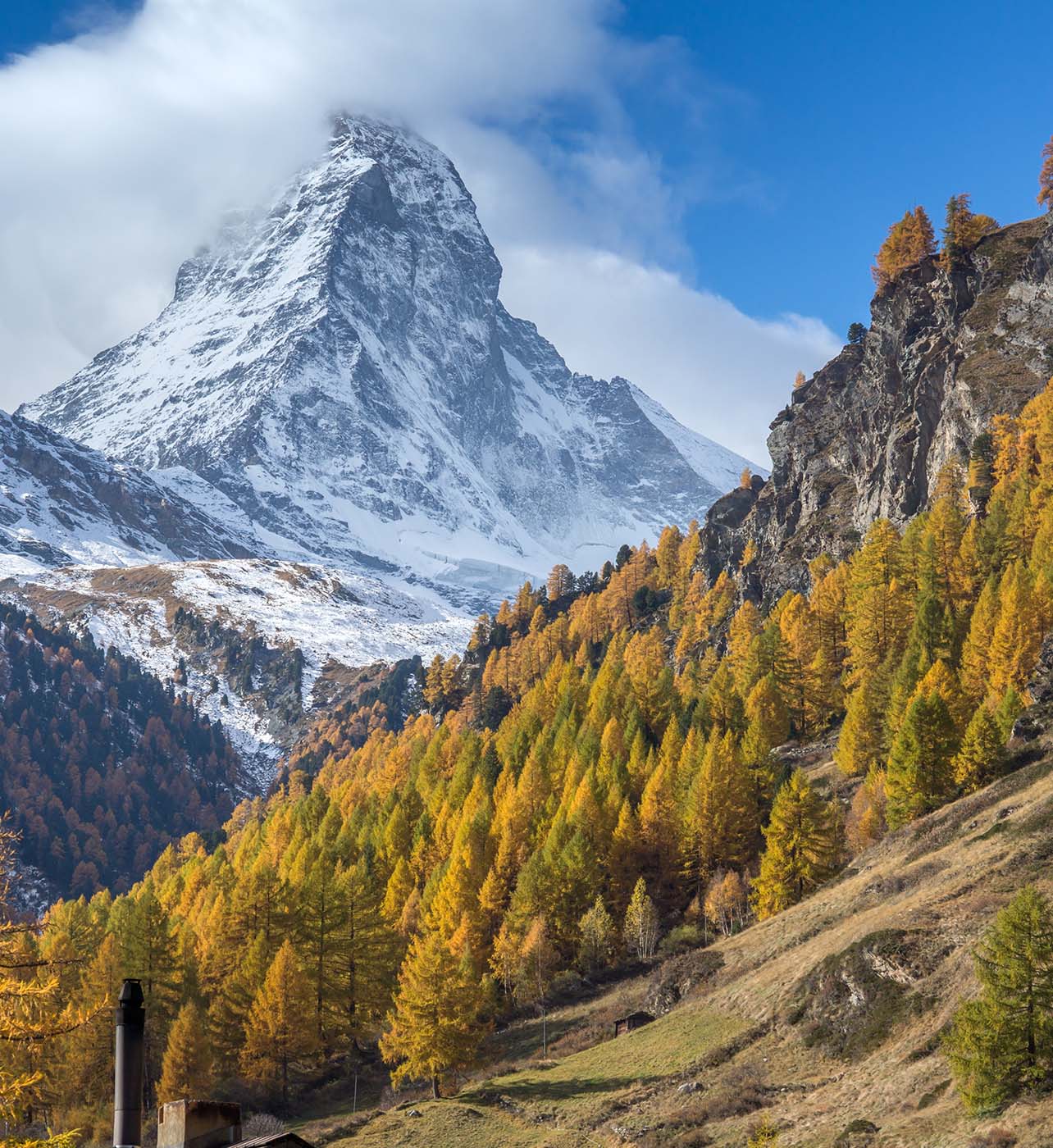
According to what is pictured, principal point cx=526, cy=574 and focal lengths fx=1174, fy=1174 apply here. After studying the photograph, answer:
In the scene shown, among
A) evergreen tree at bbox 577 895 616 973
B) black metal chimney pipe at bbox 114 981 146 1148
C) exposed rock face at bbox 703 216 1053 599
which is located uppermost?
exposed rock face at bbox 703 216 1053 599

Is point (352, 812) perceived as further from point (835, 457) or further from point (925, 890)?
point (835, 457)

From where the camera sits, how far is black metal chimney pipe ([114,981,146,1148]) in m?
12.7

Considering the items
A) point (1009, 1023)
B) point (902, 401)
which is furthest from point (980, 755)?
point (902, 401)

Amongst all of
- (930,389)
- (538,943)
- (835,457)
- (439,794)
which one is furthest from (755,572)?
(538,943)

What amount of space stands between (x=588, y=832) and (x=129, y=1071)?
71534 mm

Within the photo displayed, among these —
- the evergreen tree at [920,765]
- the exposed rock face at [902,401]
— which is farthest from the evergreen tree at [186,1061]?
the exposed rock face at [902,401]

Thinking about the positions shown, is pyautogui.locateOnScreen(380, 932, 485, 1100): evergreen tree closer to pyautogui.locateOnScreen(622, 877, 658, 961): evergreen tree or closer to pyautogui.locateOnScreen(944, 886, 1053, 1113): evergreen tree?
pyautogui.locateOnScreen(622, 877, 658, 961): evergreen tree

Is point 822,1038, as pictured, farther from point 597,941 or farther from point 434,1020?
point 597,941

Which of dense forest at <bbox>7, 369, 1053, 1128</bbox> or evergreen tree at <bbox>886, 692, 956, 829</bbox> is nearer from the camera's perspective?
dense forest at <bbox>7, 369, 1053, 1128</bbox>

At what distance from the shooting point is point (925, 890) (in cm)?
5425

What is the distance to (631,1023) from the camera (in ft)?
204

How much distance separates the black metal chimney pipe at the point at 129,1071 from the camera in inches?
499

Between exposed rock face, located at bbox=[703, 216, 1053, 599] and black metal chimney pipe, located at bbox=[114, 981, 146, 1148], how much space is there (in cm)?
12422

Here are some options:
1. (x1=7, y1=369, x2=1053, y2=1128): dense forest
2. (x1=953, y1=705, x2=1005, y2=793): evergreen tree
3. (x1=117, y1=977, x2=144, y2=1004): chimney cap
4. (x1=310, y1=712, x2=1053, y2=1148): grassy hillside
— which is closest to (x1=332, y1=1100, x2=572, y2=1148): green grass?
(x1=310, y1=712, x2=1053, y2=1148): grassy hillside
